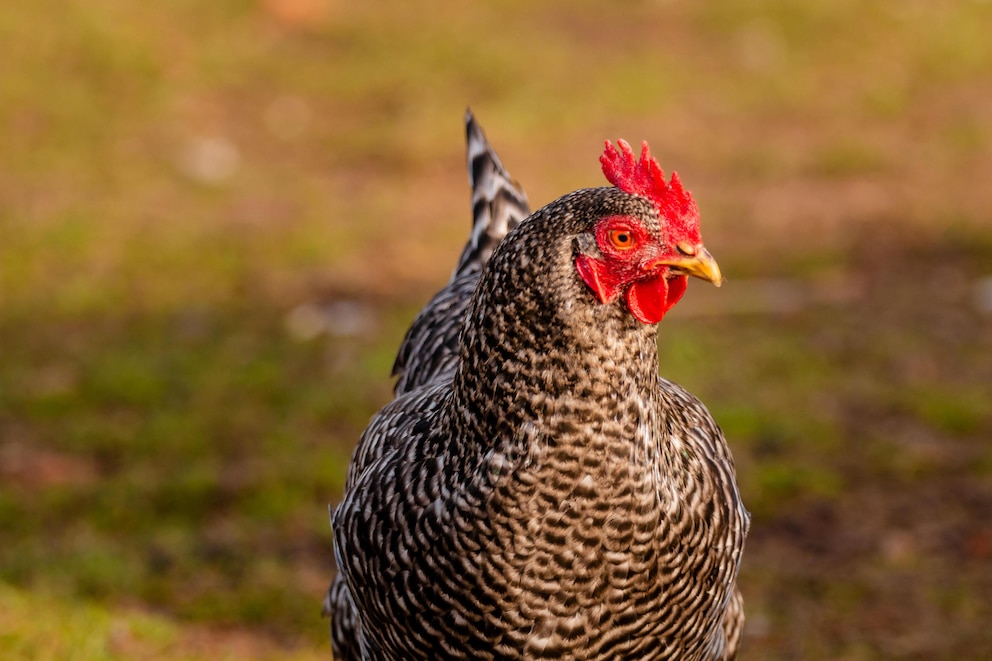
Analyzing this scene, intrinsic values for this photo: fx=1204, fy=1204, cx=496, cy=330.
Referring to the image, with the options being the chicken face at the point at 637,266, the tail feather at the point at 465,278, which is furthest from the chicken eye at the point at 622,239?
the tail feather at the point at 465,278

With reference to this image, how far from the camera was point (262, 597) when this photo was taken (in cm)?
Answer: 539

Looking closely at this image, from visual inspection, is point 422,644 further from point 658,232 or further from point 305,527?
point 305,527

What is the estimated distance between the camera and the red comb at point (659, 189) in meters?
2.88

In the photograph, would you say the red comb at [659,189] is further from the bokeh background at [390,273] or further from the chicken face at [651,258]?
the bokeh background at [390,273]

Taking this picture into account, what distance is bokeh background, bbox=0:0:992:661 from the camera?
5641 millimetres

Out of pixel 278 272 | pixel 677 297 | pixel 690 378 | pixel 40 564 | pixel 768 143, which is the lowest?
pixel 677 297

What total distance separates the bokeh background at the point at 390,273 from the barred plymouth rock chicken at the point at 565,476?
1973mm

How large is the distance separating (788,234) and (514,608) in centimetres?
767

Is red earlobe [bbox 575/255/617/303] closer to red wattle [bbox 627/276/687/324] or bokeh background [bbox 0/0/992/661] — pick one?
red wattle [bbox 627/276/687/324]

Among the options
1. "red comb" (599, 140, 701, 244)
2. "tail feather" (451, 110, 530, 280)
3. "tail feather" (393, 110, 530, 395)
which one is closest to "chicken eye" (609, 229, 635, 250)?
"red comb" (599, 140, 701, 244)

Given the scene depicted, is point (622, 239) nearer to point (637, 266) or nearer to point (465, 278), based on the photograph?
point (637, 266)

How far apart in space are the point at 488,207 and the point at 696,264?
6.88 ft

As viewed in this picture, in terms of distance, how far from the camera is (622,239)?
9.23 ft

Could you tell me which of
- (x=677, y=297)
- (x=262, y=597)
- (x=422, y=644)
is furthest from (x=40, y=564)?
(x=677, y=297)
